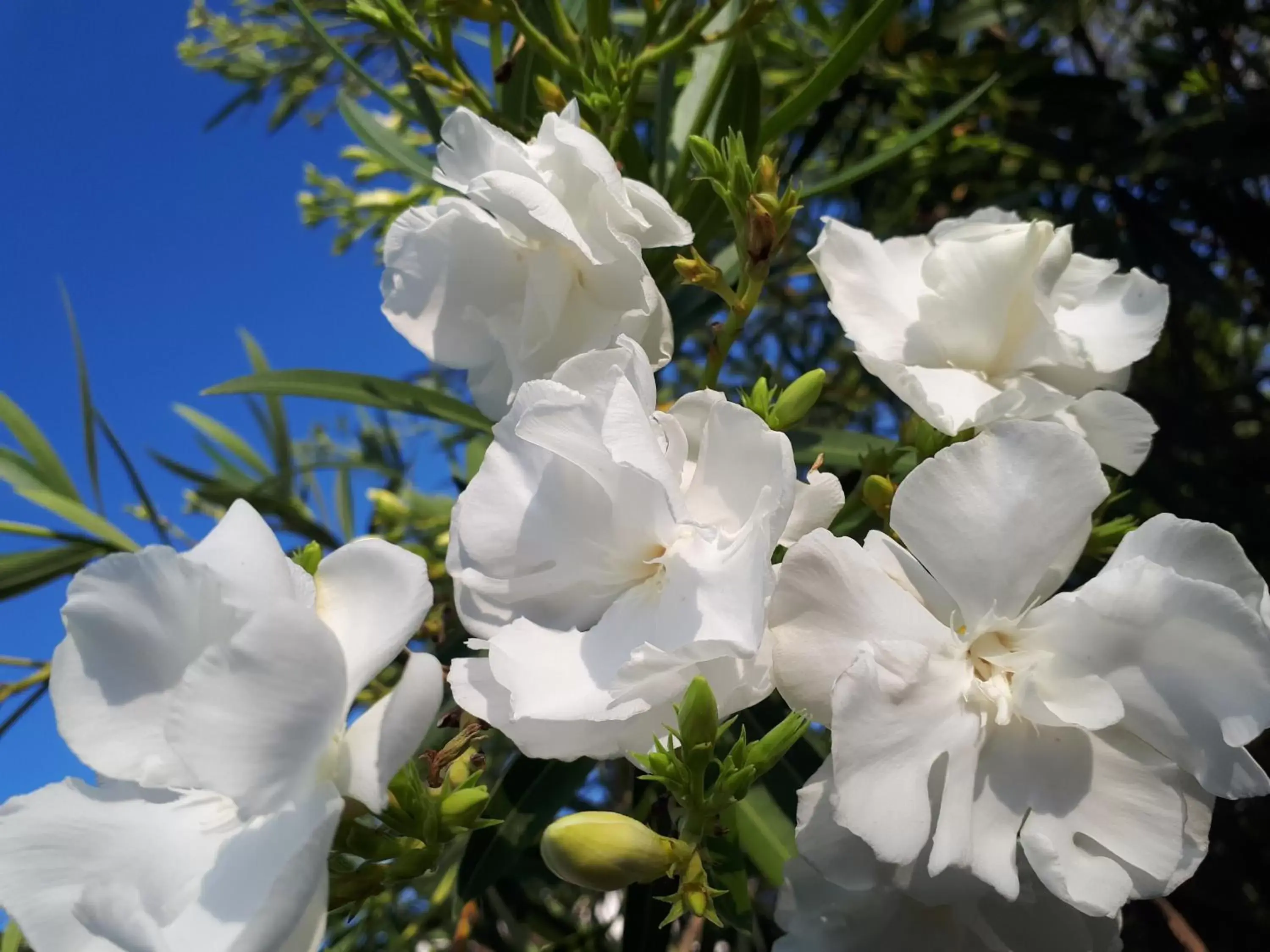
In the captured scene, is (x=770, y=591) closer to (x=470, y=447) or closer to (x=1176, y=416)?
(x=470, y=447)

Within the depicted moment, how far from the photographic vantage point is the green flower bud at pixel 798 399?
77 cm

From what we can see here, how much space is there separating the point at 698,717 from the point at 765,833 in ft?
1.23

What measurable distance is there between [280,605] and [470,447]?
3.10 feet

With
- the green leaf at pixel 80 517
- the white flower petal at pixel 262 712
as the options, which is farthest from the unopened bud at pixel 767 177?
the green leaf at pixel 80 517

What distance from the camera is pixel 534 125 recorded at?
1253 millimetres

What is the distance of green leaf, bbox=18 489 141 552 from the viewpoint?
3.89ft

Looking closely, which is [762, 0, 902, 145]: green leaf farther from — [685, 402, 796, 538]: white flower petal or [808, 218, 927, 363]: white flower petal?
[685, 402, 796, 538]: white flower petal

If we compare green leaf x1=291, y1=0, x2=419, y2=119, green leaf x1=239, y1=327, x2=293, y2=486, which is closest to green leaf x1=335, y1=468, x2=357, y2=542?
green leaf x1=239, y1=327, x2=293, y2=486

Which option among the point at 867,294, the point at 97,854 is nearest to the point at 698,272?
the point at 867,294

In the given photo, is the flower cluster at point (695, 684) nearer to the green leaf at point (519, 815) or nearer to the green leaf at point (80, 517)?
the green leaf at point (519, 815)

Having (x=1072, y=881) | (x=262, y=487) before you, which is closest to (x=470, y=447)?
(x=262, y=487)

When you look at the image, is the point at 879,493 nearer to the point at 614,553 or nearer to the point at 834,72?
the point at 614,553

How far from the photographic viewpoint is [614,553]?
67 cm

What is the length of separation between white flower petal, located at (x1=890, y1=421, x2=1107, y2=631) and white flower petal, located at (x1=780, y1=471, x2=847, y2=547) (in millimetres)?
44
